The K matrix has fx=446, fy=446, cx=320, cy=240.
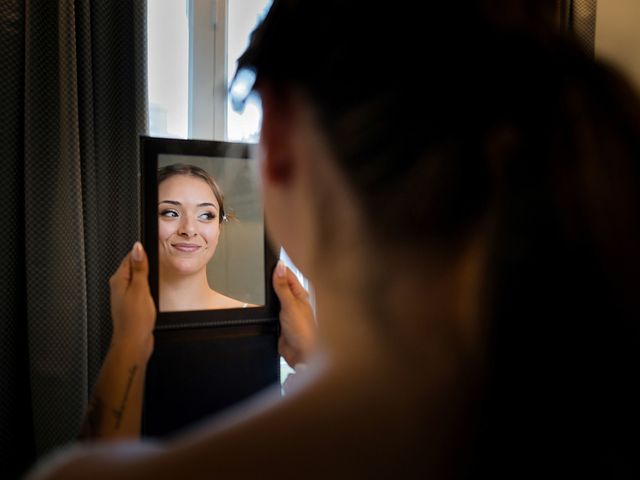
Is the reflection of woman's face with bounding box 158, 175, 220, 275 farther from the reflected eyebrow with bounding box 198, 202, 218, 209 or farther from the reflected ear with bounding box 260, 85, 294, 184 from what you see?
the reflected ear with bounding box 260, 85, 294, 184

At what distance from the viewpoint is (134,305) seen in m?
0.81

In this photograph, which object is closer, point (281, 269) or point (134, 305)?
point (134, 305)

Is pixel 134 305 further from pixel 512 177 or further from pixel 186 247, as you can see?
pixel 512 177

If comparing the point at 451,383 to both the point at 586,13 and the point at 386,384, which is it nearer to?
the point at 386,384

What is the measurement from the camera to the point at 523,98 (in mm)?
305

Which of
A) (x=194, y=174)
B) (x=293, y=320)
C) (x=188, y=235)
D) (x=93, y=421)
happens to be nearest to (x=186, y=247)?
(x=188, y=235)

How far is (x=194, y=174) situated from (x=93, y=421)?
48 cm

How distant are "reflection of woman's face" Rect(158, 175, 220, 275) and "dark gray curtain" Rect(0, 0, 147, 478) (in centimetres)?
40

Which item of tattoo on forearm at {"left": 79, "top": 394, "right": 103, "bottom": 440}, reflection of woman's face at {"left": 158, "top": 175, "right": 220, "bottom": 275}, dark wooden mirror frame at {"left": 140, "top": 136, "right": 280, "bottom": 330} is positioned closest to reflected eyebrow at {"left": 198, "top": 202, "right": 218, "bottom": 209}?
reflection of woman's face at {"left": 158, "top": 175, "right": 220, "bottom": 275}

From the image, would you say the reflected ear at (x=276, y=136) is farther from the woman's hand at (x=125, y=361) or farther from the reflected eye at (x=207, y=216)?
the reflected eye at (x=207, y=216)

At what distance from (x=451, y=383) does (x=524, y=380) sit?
0.06m

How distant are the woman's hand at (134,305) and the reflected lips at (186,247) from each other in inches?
3.6

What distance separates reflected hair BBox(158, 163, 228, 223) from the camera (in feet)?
2.87

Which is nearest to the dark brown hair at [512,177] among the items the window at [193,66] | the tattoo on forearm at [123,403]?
the tattoo on forearm at [123,403]
